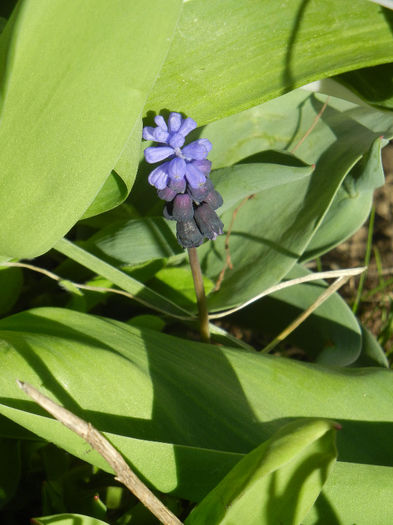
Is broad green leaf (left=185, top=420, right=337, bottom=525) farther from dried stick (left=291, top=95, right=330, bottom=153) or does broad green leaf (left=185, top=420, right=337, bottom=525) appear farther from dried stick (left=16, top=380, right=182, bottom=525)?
dried stick (left=291, top=95, right=330, bottom=153)

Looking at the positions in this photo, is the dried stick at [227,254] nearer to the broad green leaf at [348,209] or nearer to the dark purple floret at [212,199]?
the broad green leaf at [348,209]

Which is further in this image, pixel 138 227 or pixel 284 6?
pixel 138 227

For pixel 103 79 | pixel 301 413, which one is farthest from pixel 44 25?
pixel 301 413

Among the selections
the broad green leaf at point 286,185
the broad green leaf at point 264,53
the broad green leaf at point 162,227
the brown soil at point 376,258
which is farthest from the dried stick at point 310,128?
Result: the brown soil at point 376,258

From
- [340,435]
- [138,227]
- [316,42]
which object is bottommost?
[340,435]

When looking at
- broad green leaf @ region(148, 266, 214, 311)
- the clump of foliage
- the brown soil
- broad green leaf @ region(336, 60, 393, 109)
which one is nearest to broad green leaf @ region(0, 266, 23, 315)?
the clump of foliage

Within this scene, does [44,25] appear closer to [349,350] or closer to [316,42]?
[316,42]

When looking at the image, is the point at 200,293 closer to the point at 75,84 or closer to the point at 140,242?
the point at 140,242
